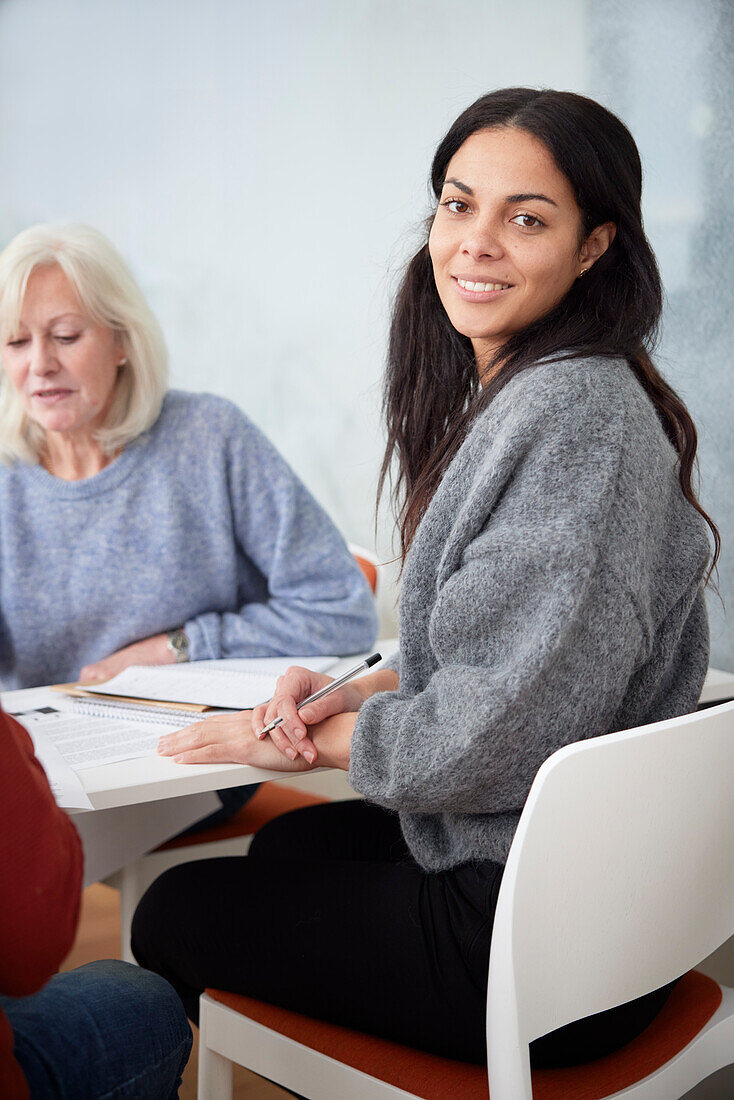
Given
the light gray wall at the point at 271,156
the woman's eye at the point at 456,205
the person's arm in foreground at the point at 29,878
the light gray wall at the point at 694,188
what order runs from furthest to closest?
the light gray wall at the point at 271,156, the light gray wall at the point at 694,188, the woman's eye at the point at 456,205, the person's arm in foreground at the point at 29,878

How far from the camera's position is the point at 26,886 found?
688mm

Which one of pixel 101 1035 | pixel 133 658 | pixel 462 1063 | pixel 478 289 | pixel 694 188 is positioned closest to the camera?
pixel 101 1035

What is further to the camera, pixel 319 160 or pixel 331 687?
pixel 319 160

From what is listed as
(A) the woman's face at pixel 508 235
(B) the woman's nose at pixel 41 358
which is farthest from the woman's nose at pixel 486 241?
(B) the woman's nose at pixel 41 358

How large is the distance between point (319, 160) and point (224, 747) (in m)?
2.07

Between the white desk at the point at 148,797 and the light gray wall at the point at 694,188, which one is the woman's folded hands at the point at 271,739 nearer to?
the white desk at the point at 148,797

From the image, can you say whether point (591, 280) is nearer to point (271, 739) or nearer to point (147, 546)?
point (271, 739)

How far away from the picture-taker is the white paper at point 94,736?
1095 mm

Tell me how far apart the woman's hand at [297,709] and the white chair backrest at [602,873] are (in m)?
0.34

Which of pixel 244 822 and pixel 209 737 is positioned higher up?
pixel 209 737

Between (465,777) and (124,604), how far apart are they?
966 millimetres

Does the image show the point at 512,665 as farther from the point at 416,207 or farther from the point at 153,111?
the point at 153,111

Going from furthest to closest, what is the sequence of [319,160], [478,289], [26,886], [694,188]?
1. [319,160]
2. [694,188]
3. [478,289]
4. [26,886]

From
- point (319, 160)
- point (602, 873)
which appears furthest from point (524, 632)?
point (319, 160)
